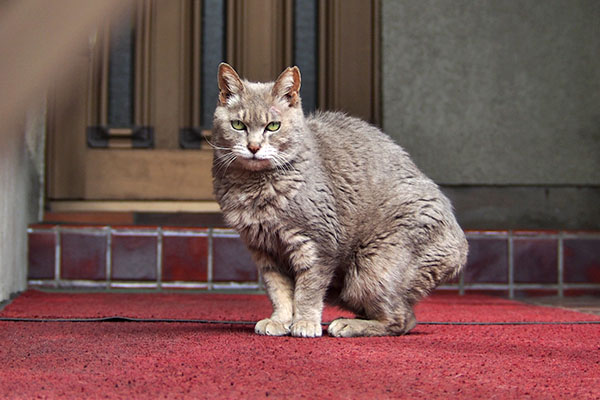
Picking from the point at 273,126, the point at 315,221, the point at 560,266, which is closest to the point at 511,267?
the point at 560,266

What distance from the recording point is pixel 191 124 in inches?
105

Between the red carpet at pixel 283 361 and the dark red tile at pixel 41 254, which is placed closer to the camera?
the red carpet at pixel 283 361

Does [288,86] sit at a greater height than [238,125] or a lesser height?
greater

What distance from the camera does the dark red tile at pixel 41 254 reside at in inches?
97.0

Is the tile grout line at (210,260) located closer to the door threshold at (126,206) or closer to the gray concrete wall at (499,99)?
the door threshold at (126,206)

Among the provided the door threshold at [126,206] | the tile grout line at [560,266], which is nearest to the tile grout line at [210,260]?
the door threshold at [126,206]

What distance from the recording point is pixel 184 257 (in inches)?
98.4

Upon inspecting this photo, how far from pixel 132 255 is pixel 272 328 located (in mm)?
1101

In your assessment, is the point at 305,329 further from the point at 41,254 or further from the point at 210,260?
the point at 41,254

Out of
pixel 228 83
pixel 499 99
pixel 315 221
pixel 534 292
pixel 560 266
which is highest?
pixel 499 99

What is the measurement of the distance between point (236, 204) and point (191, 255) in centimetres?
96

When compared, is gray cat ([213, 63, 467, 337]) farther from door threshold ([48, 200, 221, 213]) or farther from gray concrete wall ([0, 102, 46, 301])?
door threshold ([48, 200, 221, 213])

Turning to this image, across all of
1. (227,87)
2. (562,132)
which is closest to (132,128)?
(227,87)

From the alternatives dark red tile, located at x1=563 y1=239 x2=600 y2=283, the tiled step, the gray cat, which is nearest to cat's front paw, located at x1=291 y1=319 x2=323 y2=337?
the gray cat
